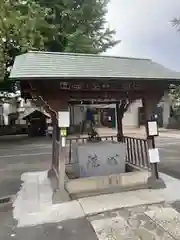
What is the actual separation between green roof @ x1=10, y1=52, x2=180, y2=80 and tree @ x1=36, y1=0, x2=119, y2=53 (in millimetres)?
8710

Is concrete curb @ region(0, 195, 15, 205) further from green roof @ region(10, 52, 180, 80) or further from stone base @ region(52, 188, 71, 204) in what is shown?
green roof @ region(10, 52, 180, 80)

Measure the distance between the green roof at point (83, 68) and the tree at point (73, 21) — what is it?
28.6 ft

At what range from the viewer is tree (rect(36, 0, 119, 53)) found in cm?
1422

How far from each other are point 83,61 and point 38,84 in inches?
51.8

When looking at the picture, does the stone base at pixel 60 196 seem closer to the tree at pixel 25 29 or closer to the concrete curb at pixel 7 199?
the concrete curb at pixel 7 199

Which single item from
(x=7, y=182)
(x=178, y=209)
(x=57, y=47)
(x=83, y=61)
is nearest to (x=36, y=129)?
(x=57, y=47)

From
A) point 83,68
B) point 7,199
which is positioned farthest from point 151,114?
point 7,199

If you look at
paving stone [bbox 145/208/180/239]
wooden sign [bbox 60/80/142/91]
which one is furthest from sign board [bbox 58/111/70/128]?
paving stone [bbox 145/208/180/239]

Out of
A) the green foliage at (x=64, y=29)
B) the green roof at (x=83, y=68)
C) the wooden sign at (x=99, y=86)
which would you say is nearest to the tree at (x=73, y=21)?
the green foliage at (x=64, y=29)

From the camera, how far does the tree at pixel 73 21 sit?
46.6 feet

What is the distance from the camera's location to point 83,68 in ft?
16.4

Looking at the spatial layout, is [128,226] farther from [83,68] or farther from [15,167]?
[15,167]

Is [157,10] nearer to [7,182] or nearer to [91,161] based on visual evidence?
[91,161]

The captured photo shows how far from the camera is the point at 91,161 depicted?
19.1ft
